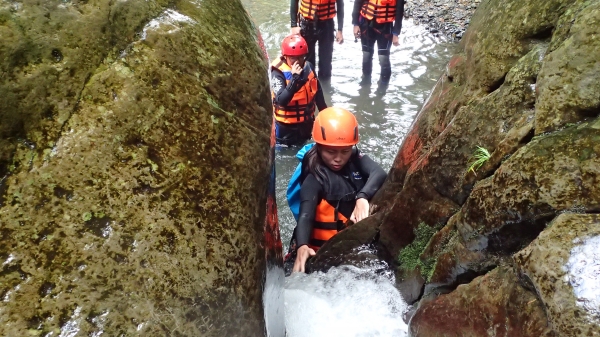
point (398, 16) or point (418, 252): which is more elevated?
point (398, 16)

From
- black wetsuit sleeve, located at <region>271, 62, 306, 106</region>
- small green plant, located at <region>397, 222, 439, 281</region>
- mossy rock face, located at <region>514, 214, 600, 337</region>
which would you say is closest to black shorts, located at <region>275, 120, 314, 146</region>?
black wetsuit sleeve, located at <region>271, 62, 306, 106</region>

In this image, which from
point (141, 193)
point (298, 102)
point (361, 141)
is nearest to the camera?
point (141, 193)

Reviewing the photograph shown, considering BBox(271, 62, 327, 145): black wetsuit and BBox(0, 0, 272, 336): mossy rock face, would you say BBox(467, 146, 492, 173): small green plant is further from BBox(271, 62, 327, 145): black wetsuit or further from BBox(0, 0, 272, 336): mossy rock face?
BBox(271, 62, 327, 145): black wetsuit

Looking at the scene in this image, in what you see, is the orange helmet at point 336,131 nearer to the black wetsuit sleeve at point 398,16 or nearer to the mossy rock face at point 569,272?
the mossy rock face at point 569,272

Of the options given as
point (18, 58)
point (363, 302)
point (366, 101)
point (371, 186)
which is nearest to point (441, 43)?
point (366, 101)

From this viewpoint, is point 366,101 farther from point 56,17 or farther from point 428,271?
point 56,17

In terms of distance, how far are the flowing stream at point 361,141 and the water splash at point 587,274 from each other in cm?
156

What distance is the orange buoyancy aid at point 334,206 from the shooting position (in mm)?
4414

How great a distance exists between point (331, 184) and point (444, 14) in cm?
966

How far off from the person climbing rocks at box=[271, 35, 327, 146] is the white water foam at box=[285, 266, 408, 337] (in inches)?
139

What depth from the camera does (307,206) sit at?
13.9ft

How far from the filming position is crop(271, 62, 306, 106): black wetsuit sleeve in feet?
21.5

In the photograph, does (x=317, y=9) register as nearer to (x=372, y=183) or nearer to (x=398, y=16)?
(x=398, y=16)

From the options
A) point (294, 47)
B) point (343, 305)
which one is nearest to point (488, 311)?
point (343, 305)
